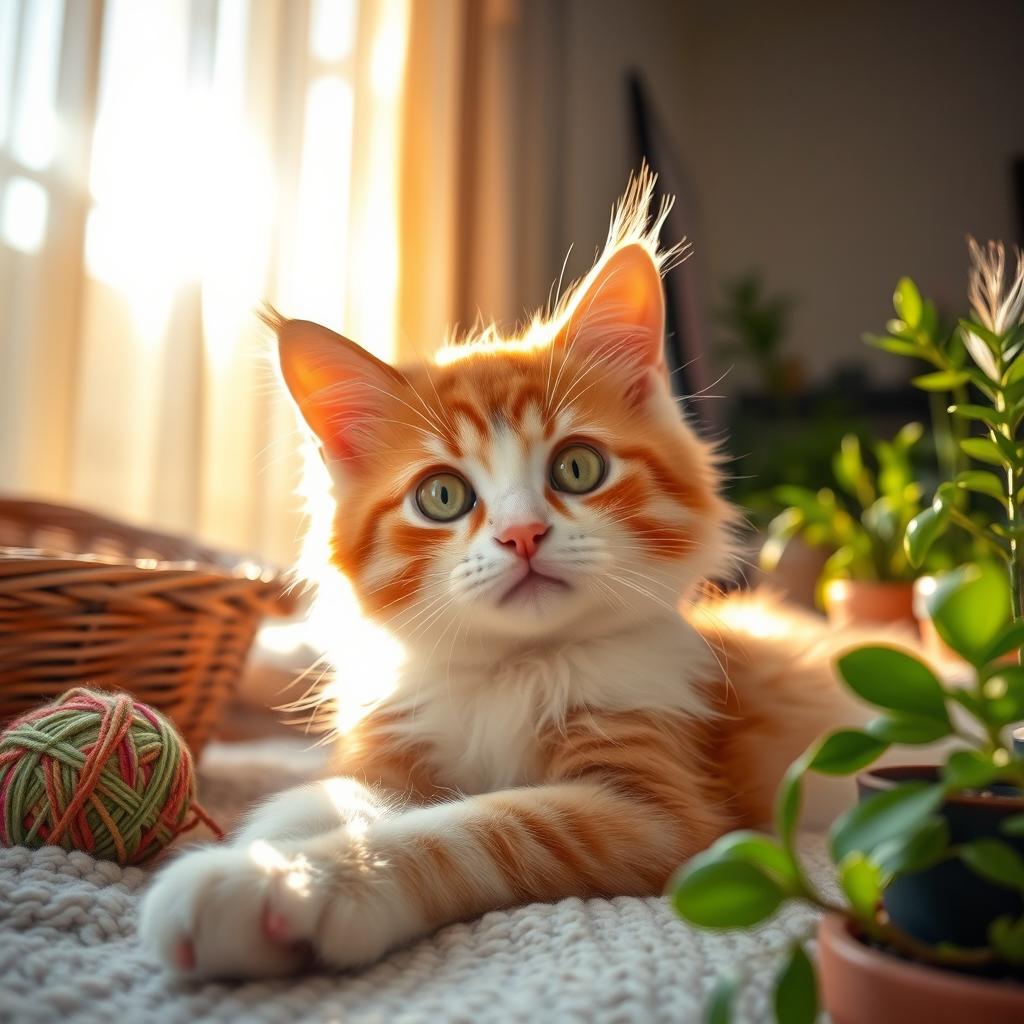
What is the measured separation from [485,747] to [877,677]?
1.89 feet

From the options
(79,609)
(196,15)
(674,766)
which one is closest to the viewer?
(674,766)

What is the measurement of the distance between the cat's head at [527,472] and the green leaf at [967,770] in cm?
48

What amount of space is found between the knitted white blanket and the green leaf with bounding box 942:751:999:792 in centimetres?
21

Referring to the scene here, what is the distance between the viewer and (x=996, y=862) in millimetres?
430

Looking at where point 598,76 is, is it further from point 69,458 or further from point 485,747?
point 485,747

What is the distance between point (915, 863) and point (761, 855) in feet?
0.24

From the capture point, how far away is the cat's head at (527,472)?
0.91m

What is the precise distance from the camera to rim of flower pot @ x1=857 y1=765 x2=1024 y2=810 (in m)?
0.49

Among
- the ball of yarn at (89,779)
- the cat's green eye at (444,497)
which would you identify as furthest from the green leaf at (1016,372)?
the ball of yarn at (89,779)

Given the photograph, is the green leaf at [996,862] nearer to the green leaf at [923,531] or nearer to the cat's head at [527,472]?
the green leaf at [923,531]

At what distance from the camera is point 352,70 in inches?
102

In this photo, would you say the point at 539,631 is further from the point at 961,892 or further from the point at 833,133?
the point at 833,133

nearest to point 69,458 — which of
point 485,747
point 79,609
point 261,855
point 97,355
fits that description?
point 97,355

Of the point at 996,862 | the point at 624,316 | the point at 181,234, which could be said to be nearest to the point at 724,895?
the point at 996,862
